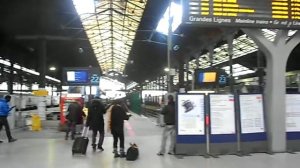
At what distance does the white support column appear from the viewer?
38.4 ft

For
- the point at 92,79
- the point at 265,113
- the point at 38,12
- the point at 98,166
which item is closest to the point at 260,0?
the point at 265,113

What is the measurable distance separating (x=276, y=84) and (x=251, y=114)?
3.43 ft

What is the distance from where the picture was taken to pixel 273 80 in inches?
463

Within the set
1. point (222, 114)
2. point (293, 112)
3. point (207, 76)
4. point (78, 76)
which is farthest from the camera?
point (207, 76)

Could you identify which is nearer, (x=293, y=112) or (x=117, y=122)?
(x=117, y=122)

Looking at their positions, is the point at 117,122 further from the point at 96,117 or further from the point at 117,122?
A: the point at 96,117

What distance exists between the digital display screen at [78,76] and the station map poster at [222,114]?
7.44m

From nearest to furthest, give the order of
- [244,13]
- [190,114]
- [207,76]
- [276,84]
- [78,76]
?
[244,13]
[190,114]
[276,84]
[78,76]
[207,76]

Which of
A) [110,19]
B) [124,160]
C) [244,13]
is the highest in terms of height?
[110,19]

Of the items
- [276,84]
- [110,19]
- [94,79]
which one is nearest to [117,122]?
[276,84]

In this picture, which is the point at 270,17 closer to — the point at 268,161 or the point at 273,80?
the point at 273,80

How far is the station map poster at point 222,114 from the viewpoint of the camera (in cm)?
1156

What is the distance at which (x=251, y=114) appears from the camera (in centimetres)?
1183

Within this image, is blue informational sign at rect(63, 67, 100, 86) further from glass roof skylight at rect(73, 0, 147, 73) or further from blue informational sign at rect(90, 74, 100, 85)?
glass roof skylight at rect(73, 0, 147, 73)
